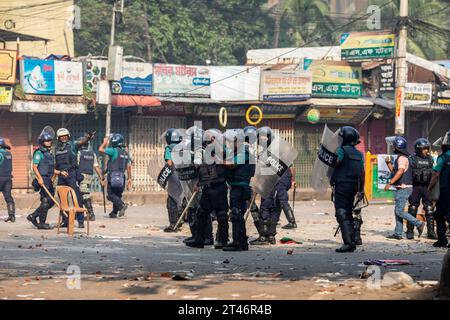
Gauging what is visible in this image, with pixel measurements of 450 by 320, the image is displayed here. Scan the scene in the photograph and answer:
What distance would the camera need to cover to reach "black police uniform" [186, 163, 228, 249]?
1492cm

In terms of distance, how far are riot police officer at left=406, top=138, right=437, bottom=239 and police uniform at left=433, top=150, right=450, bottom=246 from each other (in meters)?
1.95

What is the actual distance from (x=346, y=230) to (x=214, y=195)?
1.95 meters

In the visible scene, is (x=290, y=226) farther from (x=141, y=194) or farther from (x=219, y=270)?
(x=141, y=194)

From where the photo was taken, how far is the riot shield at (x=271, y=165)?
16.0 m

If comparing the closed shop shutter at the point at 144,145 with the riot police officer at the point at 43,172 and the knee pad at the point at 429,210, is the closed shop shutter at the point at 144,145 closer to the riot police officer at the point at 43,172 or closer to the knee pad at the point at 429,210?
the riot police officer at the point at 43,172

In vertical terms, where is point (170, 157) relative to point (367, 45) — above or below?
below

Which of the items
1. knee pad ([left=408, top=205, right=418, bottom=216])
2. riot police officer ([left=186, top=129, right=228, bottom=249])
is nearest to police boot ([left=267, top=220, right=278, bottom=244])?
riot police officer ([left=186, top=129, right=228, bottom=249])

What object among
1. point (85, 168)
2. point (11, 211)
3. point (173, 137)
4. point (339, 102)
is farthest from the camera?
point (339, 102)

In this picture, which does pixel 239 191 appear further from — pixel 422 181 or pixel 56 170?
pixel 56 170

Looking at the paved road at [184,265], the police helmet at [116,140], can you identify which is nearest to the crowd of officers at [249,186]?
the paved road at [184,265]

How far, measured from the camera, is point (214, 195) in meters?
14.9

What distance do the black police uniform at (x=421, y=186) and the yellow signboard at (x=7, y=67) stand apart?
623 inches

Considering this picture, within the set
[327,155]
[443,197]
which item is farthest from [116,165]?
[443,197]
